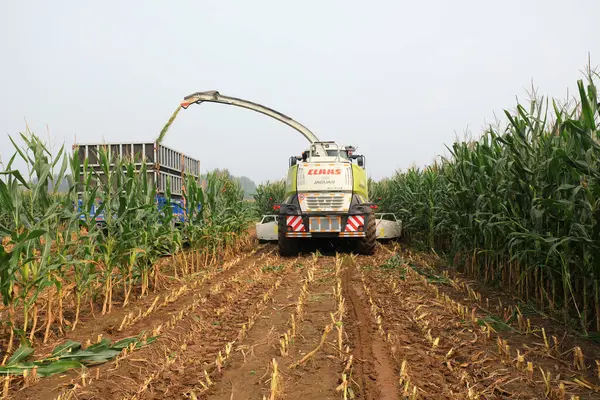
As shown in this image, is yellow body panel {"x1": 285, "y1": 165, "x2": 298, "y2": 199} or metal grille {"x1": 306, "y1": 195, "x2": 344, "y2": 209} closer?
metal grille {"x1": 306, "y1": 195, "x2": 344, "y2": 209}

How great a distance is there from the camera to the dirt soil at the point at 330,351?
312cm

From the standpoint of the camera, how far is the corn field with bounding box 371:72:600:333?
399cm

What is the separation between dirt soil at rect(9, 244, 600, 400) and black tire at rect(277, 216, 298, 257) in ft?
12.8

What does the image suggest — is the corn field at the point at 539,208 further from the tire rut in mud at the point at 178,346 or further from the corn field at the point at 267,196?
the corn field at the point at 267,196

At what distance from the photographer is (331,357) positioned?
3717mm

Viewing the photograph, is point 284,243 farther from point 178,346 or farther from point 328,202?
point 178,346

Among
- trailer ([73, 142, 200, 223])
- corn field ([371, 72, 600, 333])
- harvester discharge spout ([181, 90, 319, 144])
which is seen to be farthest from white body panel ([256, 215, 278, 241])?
corn field ([371, 72, 600, 333])

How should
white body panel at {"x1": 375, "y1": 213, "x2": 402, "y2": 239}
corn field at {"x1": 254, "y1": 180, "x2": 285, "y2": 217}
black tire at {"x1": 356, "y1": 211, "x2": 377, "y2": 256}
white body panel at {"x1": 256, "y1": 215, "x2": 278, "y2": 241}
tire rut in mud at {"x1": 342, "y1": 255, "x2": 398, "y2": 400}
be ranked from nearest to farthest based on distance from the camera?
1. tire rut in mud at {"x1": 342, "y1": 255, "x2": 398, "y2": 400}
2. black tire at {"x1": 356, "y1": 211, "x2": 377, "y2": 256}
3. white body panel at {"x1": 375, "y1": 213, "x2": 402, "y2": 239}
4. white body panel at {"x1": 256, "y1": 215, "x2": 278, "y2": 241}
5. corn field at {"x1": 254, "y1": 180, "x2": 285, "y2": 217}

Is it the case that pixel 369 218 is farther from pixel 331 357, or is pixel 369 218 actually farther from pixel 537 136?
pixel 331 357

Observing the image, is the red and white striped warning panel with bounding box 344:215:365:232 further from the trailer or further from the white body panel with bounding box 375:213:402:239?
the trailer

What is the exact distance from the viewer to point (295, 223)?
10.1 metres

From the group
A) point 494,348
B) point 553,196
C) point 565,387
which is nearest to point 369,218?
point 553,196

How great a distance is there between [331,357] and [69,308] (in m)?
3.44

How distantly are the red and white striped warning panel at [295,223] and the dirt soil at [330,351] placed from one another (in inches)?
145
